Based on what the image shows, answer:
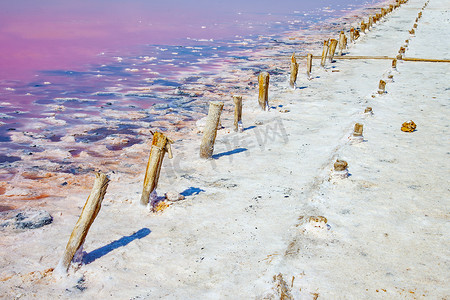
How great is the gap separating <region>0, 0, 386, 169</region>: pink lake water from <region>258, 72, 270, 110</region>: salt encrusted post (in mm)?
2798

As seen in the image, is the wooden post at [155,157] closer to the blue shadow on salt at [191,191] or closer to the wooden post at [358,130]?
the blue shadow on salt at [191,191]

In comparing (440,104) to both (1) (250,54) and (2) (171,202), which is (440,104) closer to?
(2) (171,202)

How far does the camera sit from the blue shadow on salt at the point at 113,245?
5912 mm

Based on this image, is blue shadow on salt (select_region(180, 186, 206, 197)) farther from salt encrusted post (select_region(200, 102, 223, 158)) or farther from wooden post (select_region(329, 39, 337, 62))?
wooden post (select_region(329, 39, 337, 62))

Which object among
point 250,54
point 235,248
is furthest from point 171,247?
point 250,54

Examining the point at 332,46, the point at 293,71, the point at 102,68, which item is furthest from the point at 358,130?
the point at 102,68

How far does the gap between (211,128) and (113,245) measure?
4203 mm

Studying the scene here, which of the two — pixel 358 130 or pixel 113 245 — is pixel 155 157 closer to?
pixel 113 245

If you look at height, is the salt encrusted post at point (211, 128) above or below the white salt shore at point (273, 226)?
above

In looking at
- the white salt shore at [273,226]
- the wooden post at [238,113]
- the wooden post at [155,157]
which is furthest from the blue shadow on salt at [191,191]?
the wooden post at [238,113]

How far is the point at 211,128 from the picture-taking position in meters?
9.46

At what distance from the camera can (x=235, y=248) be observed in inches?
242

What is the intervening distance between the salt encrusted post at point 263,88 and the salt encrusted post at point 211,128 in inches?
166

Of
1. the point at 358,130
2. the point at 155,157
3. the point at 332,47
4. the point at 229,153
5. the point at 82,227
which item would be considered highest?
the point at 332,47
